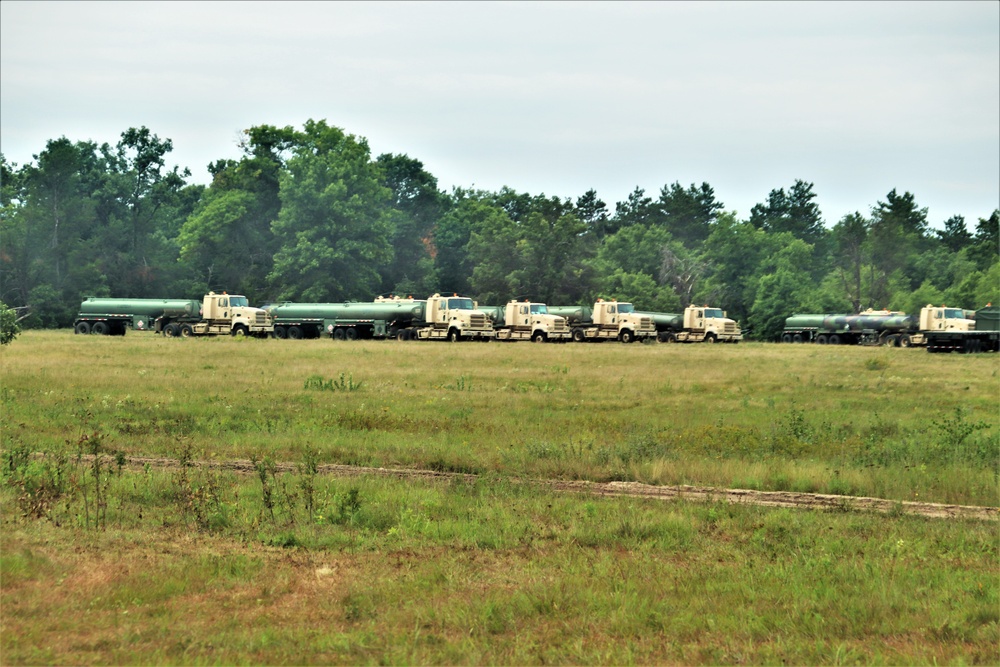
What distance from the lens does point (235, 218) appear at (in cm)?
9925

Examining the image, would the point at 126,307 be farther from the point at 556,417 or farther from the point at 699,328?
the point at 556,417

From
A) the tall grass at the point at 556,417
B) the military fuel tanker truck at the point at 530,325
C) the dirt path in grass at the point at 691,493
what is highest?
the military fuel tanker truck at the point at 530,325

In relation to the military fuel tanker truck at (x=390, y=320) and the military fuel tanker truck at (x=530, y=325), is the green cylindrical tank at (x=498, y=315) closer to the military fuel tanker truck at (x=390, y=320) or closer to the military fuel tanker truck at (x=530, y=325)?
the military fuel tanker truck at (x=530, y=325)

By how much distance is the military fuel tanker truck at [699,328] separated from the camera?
74.4 meters

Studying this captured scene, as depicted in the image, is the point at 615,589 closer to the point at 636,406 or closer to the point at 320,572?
the point at 320,572

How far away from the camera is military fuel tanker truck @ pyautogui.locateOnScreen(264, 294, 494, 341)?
67875 mm

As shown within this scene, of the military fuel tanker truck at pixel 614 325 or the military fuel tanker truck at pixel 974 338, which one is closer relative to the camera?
the military fuel tanker truck at pixel 974 338

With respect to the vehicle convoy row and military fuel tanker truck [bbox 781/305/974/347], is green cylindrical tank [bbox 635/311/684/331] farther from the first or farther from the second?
military fuel tanker truck [bbox 781/305/974/347]

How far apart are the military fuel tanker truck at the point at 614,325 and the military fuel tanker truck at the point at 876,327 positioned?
14.4 meters

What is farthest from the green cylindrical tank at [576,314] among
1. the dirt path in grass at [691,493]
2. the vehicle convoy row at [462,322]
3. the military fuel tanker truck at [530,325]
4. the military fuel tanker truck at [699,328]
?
the dirt path in grass at [691,493]

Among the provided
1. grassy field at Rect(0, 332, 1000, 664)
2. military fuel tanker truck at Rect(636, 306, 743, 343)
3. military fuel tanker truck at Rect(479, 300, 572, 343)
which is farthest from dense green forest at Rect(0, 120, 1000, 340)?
grassy field at Rect(0, 332, 1000, 664)

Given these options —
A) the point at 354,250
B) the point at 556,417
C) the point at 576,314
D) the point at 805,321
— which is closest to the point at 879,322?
the point at 805,321

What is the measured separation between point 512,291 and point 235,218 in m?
26.5

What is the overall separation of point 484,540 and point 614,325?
5986 centimetres
